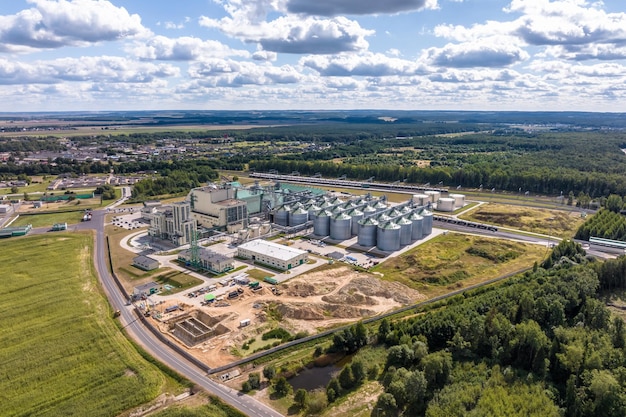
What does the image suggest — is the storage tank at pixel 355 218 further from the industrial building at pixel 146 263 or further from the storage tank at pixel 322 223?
the industrial building at pixel 146 263

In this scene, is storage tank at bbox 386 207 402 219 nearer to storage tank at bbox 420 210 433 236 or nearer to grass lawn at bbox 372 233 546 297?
storage tank at bbox 420 210 433 236

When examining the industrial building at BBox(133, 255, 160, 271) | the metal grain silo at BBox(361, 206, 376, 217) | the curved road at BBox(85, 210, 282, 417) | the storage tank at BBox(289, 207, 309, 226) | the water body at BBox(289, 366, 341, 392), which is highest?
the metal grain silo at BBox(361, 206, 376, 217)

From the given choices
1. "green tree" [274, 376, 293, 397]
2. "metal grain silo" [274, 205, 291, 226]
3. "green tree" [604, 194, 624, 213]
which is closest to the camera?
"green tree" [274, 376, 293, 397]

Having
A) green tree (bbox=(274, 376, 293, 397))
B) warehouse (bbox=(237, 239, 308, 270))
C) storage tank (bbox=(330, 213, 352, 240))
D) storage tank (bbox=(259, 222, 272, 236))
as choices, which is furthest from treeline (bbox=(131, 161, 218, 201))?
green tree (bbox=(274, 376, 293, 397))

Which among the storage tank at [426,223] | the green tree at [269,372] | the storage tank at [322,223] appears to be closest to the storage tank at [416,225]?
the storage tank at [426,223]

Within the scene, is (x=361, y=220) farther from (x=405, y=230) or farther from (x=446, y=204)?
(x=446, y=204)

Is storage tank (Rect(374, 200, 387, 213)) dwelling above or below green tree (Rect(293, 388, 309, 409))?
above

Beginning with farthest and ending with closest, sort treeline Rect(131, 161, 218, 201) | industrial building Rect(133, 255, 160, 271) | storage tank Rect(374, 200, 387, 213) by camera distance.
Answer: treeline Rect(131, 161, 218, 201), storage tank Rect(374, 200, 387, 213), industrial building Rect(133, 255, 160, 271)
